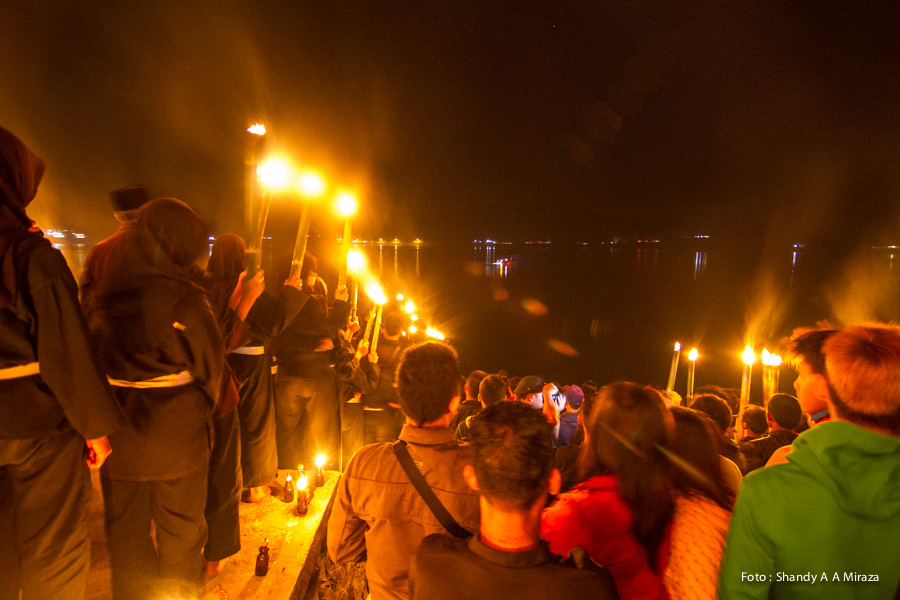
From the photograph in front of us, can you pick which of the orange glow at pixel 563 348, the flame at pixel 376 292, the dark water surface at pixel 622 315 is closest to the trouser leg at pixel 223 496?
the flame at pixel 376 292

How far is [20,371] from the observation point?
2098 mm

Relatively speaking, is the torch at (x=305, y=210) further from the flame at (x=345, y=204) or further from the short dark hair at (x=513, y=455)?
the short dark hair at (x=513, y=455)

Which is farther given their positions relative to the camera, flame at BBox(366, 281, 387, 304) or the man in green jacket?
flame at BBox(366, 281, 387, 304)

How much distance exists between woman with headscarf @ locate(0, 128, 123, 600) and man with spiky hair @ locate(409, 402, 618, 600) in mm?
1775

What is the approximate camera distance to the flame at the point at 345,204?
16.0 feet

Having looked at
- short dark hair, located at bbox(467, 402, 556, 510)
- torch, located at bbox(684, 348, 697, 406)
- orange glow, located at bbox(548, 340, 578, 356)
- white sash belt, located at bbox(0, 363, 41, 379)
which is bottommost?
orange glow, located at bbox(548, 340, 578, 356)

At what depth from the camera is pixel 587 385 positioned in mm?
8984

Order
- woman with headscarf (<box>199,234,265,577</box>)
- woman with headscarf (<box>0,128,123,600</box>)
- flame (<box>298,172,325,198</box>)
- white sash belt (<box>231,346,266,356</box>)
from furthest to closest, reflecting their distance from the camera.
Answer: white sash belt (<box>231,346,266,356</box>), flame (<box>298,172,325,198</box>), woman with headscarf (<box>199,234,265,577</box>), woman with headscarf (<box>0,128,123,600</box>)

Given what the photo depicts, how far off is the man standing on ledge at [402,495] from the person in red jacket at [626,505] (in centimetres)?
43

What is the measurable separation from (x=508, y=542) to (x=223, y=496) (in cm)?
253

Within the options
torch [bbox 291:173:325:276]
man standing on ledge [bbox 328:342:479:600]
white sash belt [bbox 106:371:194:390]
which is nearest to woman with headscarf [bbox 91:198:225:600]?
white sash belt [bbox 106:371:194:390]

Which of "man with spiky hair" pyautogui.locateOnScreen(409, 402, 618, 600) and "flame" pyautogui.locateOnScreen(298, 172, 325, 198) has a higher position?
"flame" pyautogui.locateOnScreen(298, 172, 325, 198)

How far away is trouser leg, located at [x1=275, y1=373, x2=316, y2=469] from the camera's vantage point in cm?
458

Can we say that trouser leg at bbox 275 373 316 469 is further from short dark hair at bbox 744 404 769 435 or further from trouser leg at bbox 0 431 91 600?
Result: short dark hair at bbox 744 404 769 435
